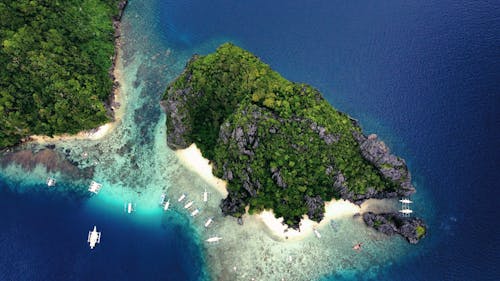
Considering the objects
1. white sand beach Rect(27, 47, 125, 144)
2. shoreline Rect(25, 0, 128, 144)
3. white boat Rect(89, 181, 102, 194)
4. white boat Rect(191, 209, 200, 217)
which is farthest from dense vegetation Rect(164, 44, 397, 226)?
white boat Rect(89, 181, 102, 194)

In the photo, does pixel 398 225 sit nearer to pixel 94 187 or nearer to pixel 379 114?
pixel 379 114

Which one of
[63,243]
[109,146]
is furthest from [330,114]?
[63,243]

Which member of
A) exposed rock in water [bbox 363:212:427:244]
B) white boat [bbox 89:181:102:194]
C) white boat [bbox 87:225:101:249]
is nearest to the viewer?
exposed rock in water [bbox 363:212:427:244]

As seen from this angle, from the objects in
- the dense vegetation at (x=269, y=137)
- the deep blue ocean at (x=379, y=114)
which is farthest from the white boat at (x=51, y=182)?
the dense vegetation at (x=269, y=137)

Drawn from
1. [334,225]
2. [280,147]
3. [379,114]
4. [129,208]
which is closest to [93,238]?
[129,208]

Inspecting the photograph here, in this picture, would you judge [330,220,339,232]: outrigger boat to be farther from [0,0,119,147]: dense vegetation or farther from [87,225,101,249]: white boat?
[0,0,119,147]: dense vegetation

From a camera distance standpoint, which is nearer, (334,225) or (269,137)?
(269,137)

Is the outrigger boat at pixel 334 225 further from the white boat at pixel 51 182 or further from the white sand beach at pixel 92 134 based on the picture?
the white boat at pixel 51 182

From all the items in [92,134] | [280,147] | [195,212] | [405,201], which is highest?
[405,201]
